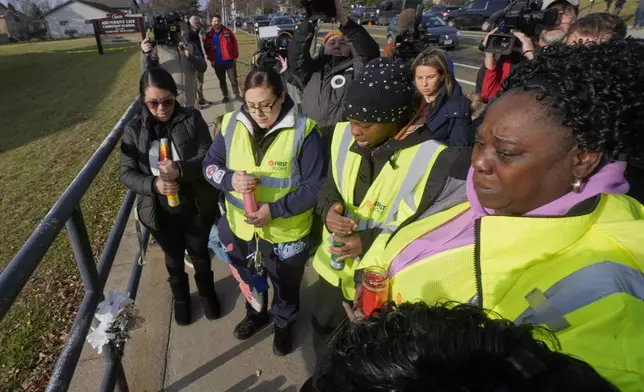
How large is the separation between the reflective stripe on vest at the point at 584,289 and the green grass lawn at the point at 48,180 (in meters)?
3.30

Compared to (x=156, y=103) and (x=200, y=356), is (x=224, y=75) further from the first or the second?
(x=200, y=356)

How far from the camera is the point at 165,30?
5734 mm

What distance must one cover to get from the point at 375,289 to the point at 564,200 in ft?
2.17

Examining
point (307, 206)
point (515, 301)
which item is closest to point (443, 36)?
point (307, 206)

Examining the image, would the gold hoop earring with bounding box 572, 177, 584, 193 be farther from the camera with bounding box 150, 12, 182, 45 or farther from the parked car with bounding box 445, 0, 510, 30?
the parked car with bounding box 445, 0, 510, 30

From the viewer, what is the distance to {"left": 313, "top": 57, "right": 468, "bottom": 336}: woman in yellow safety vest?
1.82 meters

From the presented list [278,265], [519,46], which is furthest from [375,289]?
[519,46]

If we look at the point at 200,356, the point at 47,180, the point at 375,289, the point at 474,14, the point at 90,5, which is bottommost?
the point at 47,180

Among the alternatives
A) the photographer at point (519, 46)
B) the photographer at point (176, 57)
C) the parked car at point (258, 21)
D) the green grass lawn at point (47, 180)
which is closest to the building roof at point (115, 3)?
the parked car at point (258, 21)

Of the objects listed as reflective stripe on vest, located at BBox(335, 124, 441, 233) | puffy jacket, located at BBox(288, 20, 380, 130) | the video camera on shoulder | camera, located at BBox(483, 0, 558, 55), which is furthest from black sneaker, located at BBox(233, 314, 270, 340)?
camera, located at BBox(483, 0, 558, 55)

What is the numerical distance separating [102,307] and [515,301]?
1681 millimetres

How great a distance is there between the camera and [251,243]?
249cm

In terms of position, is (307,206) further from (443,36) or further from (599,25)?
(443,36)

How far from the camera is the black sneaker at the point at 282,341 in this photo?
8.45ft
